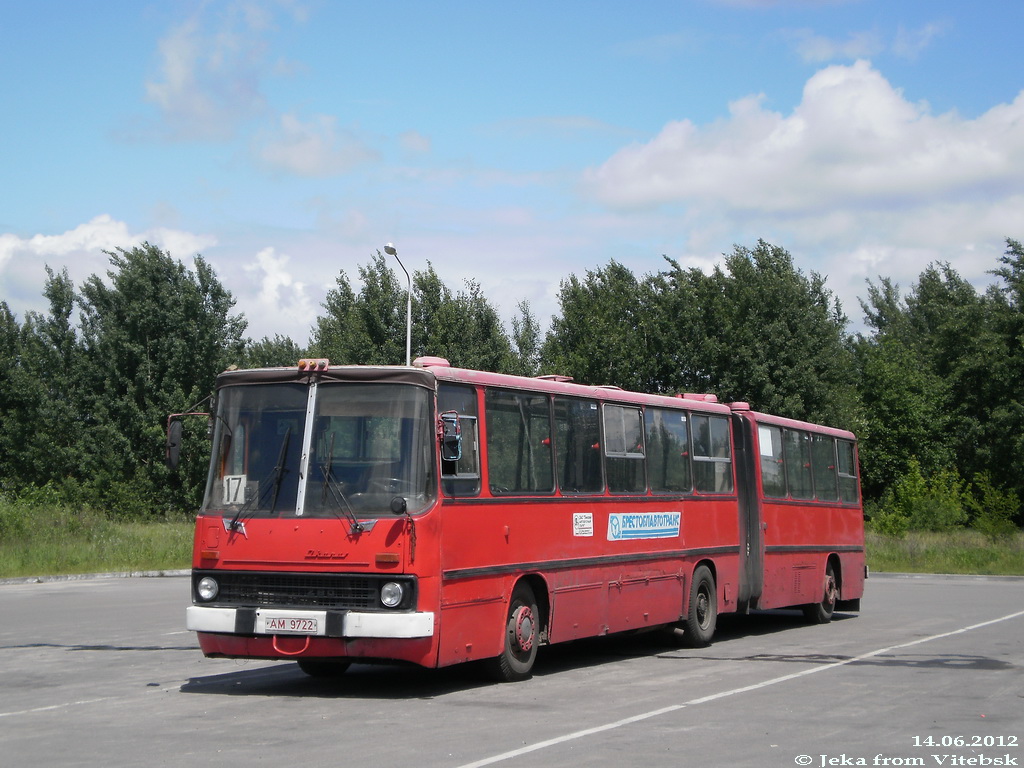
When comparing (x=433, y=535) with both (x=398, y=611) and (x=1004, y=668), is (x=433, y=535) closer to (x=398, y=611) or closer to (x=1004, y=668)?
(x=398, y=611)

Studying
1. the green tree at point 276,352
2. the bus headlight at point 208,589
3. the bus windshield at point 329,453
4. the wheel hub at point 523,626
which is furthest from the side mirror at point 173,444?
the green tree at point 276,352

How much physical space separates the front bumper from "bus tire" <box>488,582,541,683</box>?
5.31 feet

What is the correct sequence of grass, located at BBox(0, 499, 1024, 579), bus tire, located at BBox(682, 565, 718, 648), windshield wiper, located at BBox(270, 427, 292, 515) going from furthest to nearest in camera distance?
grass, located at BBox(0, 499, 1024, 579) < bus tire, located at BBox(682, 565, 718, 648) < windshield wiper, located at BBox(270, 427, 292, 515)

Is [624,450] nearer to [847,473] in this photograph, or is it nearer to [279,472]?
[279,472]

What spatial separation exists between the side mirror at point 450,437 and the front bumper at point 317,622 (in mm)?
1448

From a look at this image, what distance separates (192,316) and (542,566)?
160 feet

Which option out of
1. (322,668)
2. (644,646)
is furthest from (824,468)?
(322,668)

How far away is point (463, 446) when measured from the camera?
11.8 metres

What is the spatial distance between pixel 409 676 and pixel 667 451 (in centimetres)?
499

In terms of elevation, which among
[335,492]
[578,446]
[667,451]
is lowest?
[335,492]

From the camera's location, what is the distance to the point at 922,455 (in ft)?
217

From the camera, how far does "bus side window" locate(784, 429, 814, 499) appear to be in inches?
782

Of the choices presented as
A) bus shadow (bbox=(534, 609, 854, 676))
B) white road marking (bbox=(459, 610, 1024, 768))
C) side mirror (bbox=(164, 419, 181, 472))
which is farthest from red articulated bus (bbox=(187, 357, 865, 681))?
white road marking (bbox=(459, 610, 1024, 768))

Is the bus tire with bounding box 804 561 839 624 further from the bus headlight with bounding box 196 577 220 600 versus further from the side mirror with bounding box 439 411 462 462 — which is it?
the bus headlight with bounding box 196 577 220 600
